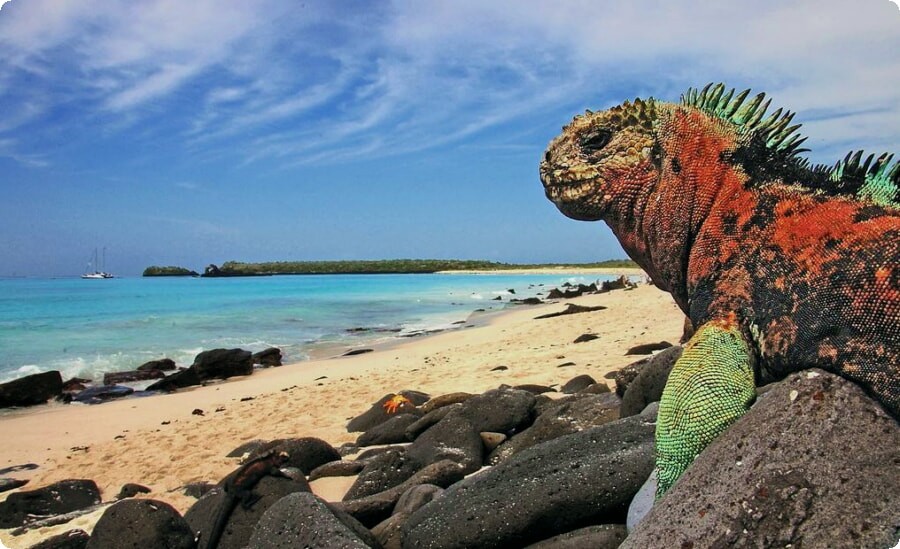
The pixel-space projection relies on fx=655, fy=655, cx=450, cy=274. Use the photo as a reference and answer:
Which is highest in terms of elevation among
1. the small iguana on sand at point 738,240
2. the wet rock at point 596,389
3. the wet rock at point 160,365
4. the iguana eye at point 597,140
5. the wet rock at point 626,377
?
the iguana eye at point 597,140

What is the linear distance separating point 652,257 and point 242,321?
34.2m

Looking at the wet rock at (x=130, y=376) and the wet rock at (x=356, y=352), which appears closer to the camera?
the wet rock at (x=130, y=376)

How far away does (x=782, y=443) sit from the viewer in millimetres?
2578

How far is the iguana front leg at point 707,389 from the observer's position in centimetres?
262

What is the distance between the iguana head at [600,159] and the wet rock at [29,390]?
49.9 ft

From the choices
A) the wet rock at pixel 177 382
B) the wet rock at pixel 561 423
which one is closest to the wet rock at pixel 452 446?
the wet rock at pixel 561 423

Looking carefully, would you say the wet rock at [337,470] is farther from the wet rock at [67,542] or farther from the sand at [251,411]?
the wet rock at [67,542]

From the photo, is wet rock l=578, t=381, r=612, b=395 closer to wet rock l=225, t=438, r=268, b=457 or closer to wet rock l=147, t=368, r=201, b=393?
wet rock l=225, t=438, r=268, b=457

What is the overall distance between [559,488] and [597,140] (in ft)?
7.75

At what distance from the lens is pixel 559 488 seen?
4398mm

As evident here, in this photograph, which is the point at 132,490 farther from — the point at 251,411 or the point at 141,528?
the point at 251,411

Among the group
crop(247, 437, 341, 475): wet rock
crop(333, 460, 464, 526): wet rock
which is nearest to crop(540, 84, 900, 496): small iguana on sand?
crop(333, 460, 464, 526): wet rock

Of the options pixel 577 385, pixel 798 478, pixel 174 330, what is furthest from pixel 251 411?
pixel 174 330

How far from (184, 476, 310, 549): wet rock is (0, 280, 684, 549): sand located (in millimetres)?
1130
